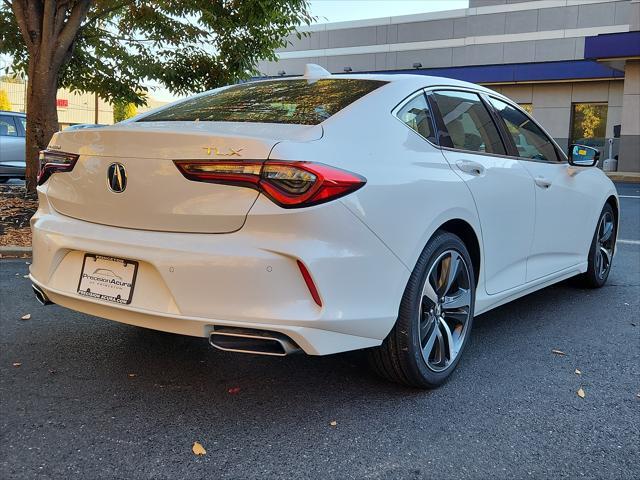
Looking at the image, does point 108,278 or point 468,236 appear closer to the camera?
point 108,278

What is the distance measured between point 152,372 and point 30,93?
280 inches

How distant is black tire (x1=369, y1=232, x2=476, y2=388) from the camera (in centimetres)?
302

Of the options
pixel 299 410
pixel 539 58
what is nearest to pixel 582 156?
pixel 299 410

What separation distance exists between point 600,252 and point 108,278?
13.8 feet

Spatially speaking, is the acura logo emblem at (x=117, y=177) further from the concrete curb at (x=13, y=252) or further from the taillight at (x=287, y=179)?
the concrete curb at (x=13, y=252)

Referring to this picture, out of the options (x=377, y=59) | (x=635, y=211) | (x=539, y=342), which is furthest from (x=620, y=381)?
(x=377, y=59)

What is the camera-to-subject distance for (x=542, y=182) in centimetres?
430

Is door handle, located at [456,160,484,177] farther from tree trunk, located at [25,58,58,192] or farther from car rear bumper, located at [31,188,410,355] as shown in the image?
tree trunk, located at [25,58,58,192]

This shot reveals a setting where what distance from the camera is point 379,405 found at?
3.10 m

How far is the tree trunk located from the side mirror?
22.7ft

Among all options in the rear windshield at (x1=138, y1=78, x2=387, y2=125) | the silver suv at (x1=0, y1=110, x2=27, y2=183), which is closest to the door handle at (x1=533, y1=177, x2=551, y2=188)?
the rear windshield at (x1=138, y1=78, x2=387, y2=125)

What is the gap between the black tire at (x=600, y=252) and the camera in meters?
5.45

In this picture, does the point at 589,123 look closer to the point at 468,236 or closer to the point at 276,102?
the point at 468,236

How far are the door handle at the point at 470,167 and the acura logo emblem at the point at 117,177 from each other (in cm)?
164
